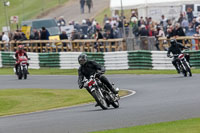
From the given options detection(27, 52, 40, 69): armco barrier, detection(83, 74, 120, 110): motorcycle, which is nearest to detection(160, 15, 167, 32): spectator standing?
detection(27, 52, 40, 69): armco barrier

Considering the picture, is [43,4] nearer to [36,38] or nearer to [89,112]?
[36,38]

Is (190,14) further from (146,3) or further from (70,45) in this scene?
(70,45)

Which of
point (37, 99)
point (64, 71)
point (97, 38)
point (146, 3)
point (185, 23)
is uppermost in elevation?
point (146, 3)

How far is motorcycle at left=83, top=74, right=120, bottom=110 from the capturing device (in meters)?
17.0

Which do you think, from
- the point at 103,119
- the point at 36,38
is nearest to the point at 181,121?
the point at 103,119

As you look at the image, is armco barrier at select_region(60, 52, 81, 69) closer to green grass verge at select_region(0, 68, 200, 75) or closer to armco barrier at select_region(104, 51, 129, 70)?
green grass verge at select_region(0, 68, 200, 75)

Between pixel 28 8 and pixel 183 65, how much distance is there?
3840 centimetres

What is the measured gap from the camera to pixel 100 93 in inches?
675

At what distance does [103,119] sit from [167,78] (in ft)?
39.2

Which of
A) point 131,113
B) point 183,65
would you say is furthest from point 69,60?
point 131,113

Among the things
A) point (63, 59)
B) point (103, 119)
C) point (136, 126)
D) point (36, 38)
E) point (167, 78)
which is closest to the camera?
point (136, 126)

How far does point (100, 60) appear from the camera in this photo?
110 feet

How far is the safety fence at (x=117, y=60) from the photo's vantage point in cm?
3080

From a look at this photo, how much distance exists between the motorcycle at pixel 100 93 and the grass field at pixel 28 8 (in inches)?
1668
